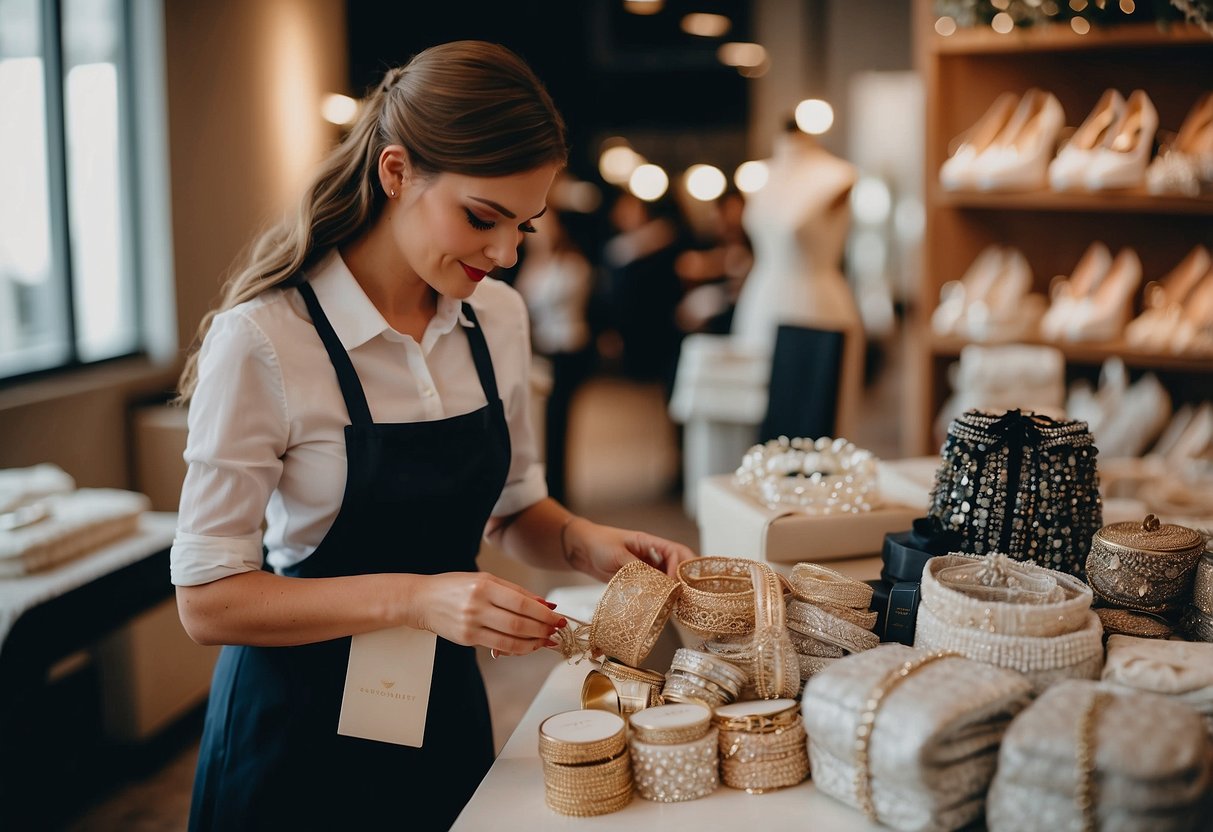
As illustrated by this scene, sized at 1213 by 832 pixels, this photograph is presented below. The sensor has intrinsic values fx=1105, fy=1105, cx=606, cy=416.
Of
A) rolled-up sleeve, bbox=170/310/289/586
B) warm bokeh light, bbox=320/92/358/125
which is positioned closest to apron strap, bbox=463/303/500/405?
rolled-up sleeve, bbox=170/310/289/586

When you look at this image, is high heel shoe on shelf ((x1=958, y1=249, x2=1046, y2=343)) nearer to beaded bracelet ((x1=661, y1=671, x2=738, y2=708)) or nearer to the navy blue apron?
the navy blue apron

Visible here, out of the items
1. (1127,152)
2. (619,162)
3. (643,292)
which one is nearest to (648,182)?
(619,162)

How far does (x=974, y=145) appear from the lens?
3.35 metres

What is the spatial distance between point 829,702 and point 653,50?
10.1 m

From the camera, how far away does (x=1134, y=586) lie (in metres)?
1.26

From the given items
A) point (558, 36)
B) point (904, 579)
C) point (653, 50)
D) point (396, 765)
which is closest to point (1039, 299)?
point (904, 579)

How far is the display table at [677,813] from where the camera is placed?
3.55 feet

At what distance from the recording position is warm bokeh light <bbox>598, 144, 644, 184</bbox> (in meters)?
11.8

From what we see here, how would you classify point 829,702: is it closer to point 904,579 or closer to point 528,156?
point 904,579

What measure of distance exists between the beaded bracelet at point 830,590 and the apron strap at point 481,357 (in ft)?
1.72

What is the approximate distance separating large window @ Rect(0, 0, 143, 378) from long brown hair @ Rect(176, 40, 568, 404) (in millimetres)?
2698

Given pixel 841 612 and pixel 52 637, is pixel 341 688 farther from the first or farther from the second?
pixel 52 637

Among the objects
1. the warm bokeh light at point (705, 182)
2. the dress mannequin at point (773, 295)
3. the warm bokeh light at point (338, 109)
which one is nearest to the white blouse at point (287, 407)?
the dress mannequin at point (773, 295)

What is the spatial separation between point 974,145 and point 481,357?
2311 mm
